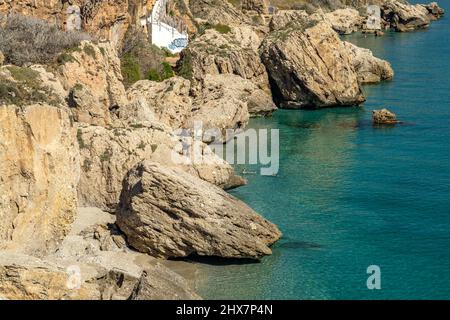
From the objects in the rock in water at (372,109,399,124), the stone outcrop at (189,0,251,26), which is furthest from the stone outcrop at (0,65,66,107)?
the stone outcrop at (189,0,251,26)

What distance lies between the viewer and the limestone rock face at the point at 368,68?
252 ft

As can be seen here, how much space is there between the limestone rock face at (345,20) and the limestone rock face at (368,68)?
50653mm

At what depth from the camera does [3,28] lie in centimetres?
4516

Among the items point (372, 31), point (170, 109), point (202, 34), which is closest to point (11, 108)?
point (170, 109)

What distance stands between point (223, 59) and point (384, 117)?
641 inches

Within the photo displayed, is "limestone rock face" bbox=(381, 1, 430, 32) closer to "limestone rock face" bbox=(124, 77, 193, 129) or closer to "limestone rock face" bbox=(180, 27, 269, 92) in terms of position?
"limestone rock face" bbox=(180, 27, 269, 92)

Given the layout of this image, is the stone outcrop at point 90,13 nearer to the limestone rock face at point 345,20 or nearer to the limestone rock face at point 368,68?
the limestone rock face at point 368,68

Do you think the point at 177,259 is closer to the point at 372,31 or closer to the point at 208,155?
the point at 208,155

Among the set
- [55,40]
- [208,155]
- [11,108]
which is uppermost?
[55,40]

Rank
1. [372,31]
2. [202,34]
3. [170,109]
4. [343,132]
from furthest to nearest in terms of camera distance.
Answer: [372,31], [202,34], [343,132], [170,109]

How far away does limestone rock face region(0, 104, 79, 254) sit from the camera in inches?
1084

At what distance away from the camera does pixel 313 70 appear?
212 ft
